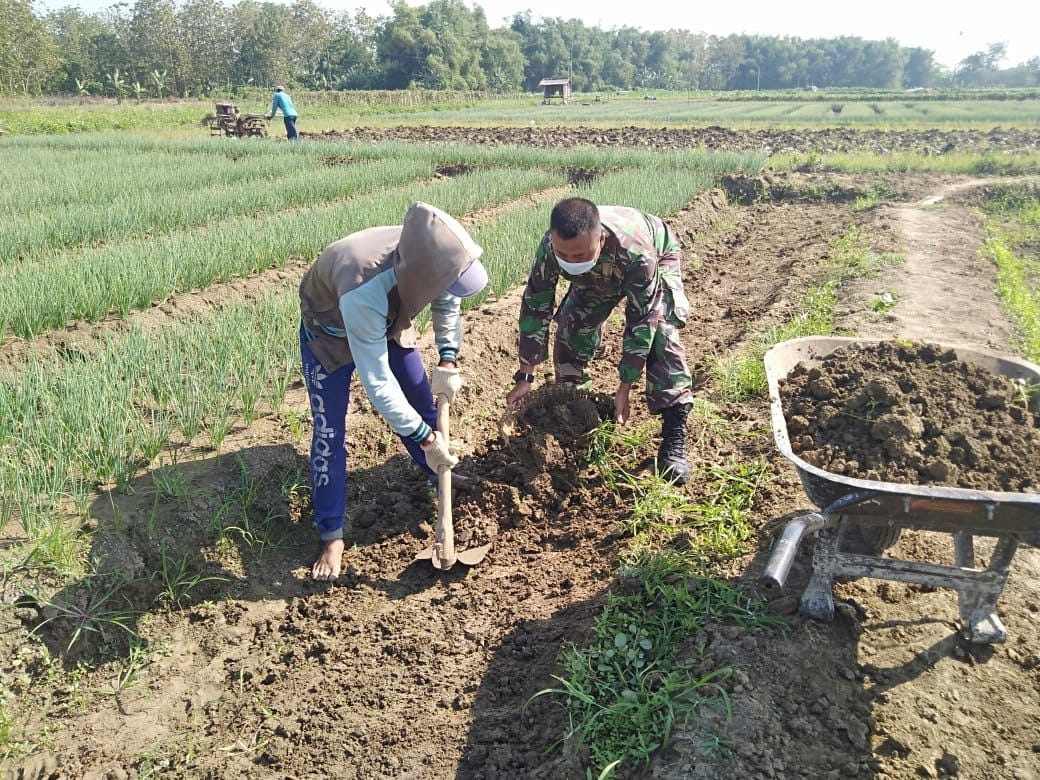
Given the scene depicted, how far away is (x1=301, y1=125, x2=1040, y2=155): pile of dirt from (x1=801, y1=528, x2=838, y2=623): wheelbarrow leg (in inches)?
625

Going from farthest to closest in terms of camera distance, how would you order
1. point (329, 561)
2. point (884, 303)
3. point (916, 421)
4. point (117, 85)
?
point (117, 85), point (884, 303), point (329, 561), point (916, 421)

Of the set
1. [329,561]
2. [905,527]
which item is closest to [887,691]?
[905,527]

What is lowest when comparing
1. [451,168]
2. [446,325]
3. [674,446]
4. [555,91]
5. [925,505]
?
[674,446]

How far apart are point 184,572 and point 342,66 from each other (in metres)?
62.3

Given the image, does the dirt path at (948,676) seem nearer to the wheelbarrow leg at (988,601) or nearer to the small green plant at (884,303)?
the wheelbarrow leg at (988,601)

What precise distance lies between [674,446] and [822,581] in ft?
3.84

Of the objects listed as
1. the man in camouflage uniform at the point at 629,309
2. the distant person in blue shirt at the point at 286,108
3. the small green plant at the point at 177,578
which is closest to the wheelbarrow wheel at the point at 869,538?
the man in camouflage uniform at the point at 629,309

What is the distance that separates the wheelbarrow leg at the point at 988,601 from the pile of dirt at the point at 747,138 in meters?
15.9

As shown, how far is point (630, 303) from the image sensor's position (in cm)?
296

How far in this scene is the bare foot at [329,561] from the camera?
273 cm

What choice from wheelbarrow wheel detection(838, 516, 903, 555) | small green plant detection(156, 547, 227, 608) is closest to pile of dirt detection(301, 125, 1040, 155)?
wheelbarrow wheel detection(838, 516, 903, 555)

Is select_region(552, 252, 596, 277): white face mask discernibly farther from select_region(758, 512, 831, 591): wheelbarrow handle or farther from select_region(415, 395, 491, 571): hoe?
select_region(758, 512, 831, 591): wheelbarrow handle

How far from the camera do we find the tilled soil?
73.9 inches

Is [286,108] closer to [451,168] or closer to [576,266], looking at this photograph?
[451,168]
